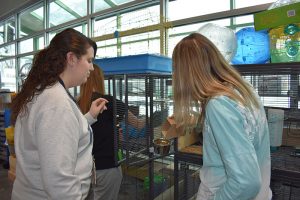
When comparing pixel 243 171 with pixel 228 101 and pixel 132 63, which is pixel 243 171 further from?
pixel 132 63

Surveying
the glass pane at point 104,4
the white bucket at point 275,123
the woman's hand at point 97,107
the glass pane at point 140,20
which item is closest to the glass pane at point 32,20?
the glass pane at point 104,4

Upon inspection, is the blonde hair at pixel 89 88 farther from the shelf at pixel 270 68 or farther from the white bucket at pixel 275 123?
the white bucket at pixel 275 123

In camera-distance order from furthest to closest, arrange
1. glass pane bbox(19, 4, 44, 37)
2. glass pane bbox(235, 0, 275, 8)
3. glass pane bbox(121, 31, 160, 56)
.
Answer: glass pane bbox(19, 4, 44, 37)
glass pane bbox(121, 31, 160, 56)
glass pane bbox(235, 0, 275, 8)

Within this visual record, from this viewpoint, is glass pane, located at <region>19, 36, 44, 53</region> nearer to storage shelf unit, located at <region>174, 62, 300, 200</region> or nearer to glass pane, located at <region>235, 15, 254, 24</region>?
glass pane, located at <region>235, 15, 254, 24</region>

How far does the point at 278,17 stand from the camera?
1.24m

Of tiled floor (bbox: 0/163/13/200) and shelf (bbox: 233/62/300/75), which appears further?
tiled floor (bbox: 0/163/13/200)

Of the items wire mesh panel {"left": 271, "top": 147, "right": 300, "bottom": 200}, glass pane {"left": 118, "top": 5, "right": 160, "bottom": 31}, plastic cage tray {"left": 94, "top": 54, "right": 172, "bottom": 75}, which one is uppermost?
glass pane {"left": 118, "top": 5, "right": 160, "bottom": 31}

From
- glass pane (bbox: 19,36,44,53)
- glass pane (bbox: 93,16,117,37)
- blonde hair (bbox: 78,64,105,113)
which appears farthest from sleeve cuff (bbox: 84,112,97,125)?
glass pane (bbox: 19,36,44,53)

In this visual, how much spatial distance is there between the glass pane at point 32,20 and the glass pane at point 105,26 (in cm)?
169

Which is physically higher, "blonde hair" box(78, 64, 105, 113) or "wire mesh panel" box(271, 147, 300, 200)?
"blonde hair" box(78, 64, 105, 113)

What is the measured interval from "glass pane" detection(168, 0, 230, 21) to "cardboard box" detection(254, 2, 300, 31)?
115cm

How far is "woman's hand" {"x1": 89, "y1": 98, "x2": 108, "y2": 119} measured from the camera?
144cm

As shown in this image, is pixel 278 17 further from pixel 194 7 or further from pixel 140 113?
pixel 194 7

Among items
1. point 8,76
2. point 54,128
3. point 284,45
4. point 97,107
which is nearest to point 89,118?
point 97,107
